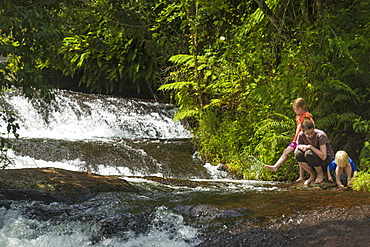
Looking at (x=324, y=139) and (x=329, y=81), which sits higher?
(x=329, y=81)

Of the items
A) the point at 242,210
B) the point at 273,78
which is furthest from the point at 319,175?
the point at 273,78

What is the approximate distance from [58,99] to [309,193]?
808cm

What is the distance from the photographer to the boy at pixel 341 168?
577cm

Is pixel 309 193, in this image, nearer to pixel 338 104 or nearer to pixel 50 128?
pixel 338 104

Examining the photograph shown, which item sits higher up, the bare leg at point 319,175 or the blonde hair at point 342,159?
the blonde hair at point 342,159

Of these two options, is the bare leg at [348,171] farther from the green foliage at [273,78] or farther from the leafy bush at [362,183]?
the green foliage at [273,78]

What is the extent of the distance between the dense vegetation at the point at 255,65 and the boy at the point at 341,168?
89cm

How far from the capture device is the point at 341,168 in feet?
19.3

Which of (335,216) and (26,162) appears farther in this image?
(26,162)

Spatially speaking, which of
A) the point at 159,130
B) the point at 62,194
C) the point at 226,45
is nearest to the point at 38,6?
the point at 62,194

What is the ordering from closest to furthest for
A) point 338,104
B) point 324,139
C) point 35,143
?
point 324,139, point 338,104, point 35,143

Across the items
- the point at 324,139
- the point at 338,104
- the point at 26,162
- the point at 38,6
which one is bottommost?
the point at 26,162

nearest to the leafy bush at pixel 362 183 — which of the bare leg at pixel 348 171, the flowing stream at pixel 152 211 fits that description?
the bare leg at pixel 348 171

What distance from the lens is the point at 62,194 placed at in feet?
16.3
